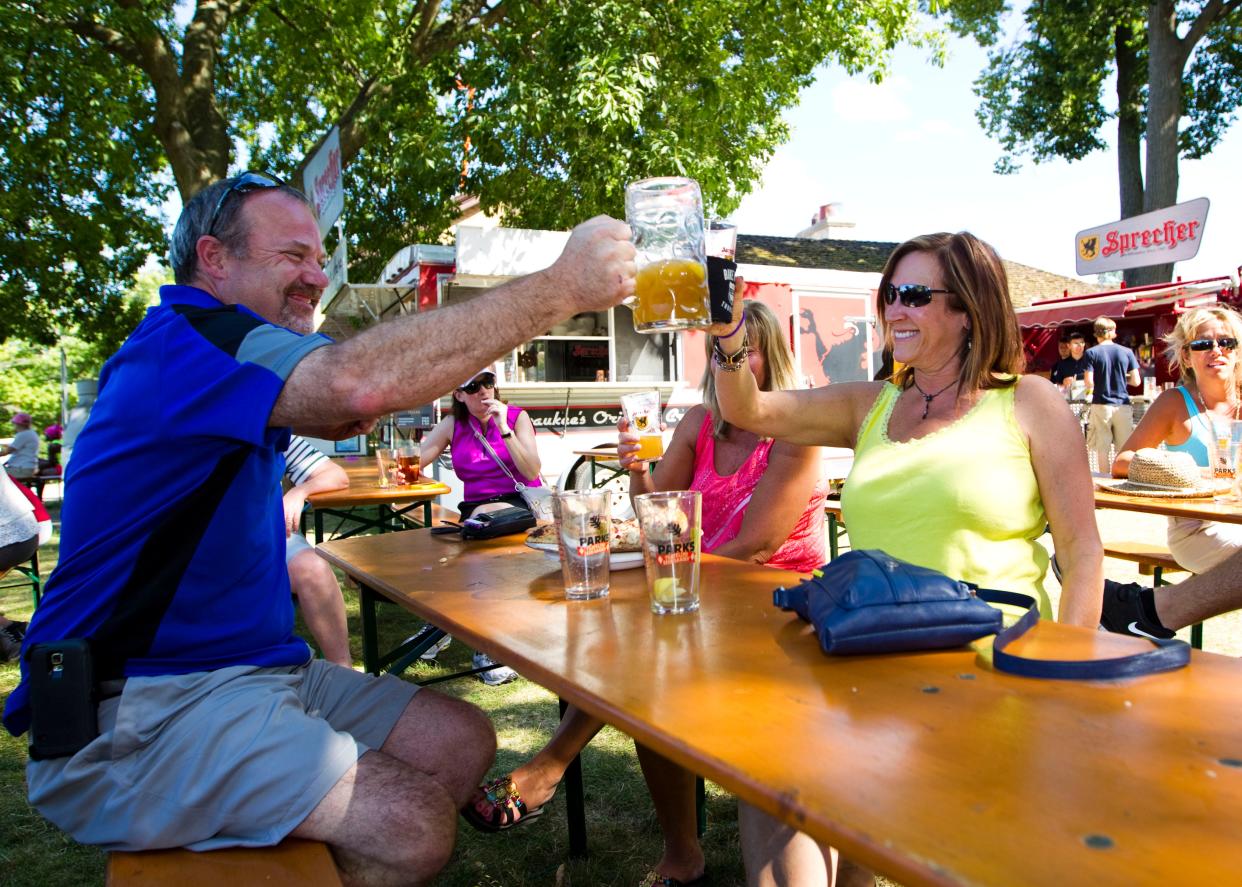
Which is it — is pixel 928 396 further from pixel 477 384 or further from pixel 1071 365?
pixel 1071 365

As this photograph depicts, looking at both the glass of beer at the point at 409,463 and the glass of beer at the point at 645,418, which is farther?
the glass of beer at the point at 409,463

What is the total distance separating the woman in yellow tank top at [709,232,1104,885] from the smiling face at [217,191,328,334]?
36.2 inches

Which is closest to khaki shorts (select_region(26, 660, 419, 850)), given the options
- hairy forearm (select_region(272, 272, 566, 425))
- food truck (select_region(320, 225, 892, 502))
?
hairy forearm (select_region(272, 272, 566, 425))

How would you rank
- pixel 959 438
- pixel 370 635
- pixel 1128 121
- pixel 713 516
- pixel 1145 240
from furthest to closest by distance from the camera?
pixel 1128 121, pixel 1145 240, pixel 370 635, pixel 713 516, pixel 959 438

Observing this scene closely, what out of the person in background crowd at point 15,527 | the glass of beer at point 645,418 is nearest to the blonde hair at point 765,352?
the glass of beer at point 645,418

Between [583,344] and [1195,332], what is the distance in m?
7.28

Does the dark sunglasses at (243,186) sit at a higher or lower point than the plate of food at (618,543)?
higher

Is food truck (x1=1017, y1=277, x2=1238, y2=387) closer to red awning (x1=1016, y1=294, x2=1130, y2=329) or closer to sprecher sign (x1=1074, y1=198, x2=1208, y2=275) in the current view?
red awning (x1=1016, y1=294, x2=1130, y2=329)

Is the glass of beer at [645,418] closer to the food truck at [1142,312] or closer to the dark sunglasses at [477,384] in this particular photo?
the dark sunglasses at [477,384]

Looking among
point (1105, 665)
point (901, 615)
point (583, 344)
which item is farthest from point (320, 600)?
point (583, 344)

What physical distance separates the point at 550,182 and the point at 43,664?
957 centimetres

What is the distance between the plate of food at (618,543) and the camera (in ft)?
6.32

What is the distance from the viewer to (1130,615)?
8.90 ft

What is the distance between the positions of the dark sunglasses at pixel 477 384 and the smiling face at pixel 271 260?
2582mm
